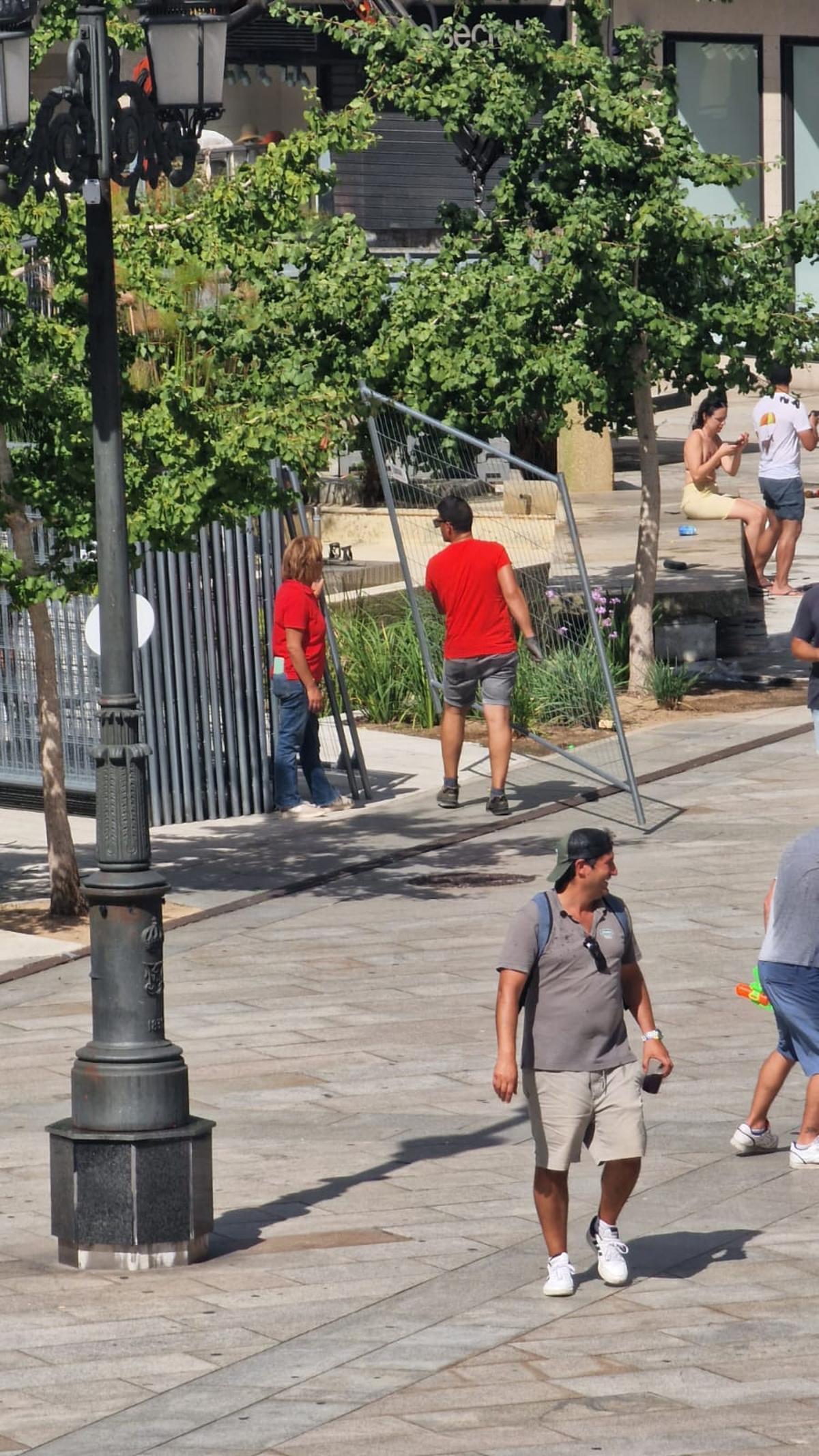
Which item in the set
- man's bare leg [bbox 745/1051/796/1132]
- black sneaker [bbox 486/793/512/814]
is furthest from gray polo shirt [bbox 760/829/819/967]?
black sneaker [bbox 486/793/512/814]

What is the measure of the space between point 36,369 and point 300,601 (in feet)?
10.9

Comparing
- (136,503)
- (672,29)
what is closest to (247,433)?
(136,503)

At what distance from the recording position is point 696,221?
17.0m

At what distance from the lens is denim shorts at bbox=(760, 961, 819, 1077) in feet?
29.1

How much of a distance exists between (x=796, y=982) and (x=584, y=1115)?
161cm

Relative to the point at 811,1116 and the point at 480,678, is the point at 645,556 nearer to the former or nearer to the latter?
the point at 480,678

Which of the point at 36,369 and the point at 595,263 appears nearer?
the point at 36,369

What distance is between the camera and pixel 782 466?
20484mm

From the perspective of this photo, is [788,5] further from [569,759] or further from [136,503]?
[136,503]

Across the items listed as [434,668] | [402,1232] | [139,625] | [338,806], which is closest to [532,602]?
[434,668]

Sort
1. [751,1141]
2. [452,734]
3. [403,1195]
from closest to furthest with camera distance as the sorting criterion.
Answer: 1. [403,1195]
2. [751,1141]
3. [452,734]

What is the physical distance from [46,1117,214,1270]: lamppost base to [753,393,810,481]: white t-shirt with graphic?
13450 millimetres

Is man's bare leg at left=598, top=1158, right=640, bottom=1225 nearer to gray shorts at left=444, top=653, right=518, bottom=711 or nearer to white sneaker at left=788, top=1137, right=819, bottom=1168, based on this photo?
white sneaker at left=788, top=1137, right=819, bottom=1168

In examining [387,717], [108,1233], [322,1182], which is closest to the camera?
[108,1233]
